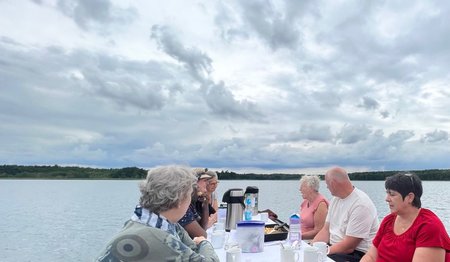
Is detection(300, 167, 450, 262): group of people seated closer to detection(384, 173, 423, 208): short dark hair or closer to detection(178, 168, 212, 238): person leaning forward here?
detection(384, 173, 423, 208): short dark hair

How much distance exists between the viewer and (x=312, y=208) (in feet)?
13.1

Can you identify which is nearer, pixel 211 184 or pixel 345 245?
pixel 345 245

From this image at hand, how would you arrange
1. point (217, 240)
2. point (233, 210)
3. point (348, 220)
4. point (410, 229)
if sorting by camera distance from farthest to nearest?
point (233, 210)
point (348, 220)
point (217, 240)
point (410, 229)

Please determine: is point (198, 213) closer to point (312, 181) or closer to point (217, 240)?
point (217, 240)

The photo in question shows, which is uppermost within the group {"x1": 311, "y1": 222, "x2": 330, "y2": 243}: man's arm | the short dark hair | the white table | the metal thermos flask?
the short dark hair

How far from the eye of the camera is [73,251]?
938cm

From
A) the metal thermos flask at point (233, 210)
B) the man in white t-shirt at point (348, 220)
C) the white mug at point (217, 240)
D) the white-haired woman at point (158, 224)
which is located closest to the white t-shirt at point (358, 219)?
the man in white t-shirt at point (348, 220)

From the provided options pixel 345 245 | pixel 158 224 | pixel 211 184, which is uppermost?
pixel 211 184

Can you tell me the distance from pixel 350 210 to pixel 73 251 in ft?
26.9

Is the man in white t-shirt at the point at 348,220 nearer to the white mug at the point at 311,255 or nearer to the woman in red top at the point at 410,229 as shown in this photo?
the woman in red top at the point at 410,229

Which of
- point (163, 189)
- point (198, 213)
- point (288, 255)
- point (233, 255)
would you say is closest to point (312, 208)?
point (198, 213)

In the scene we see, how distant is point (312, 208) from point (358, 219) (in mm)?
1080

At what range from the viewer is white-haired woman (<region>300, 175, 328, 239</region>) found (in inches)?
151

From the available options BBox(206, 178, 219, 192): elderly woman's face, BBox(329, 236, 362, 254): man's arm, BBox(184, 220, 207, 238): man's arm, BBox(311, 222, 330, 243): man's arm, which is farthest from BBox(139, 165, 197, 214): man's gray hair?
BBox(206, 178, 219, 192): elderly woman's face
